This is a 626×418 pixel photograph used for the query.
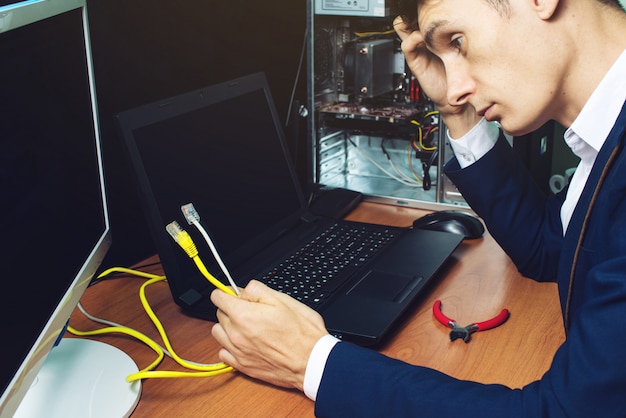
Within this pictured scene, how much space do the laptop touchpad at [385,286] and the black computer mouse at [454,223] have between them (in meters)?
0.27

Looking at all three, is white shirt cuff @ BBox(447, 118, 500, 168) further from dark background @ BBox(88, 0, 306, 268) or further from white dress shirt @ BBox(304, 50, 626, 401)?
dark background @ BBox(88, 0, 306, 268)

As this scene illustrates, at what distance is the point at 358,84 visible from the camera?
157 centimetres

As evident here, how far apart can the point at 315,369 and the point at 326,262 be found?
1.18 feet

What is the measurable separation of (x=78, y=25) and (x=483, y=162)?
0.70 m

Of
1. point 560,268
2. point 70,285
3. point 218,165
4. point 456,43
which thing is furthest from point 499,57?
point 70,285

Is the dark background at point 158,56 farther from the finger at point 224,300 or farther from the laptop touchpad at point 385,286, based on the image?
the laptop touchpad at point 385,286

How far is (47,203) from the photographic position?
760 mm

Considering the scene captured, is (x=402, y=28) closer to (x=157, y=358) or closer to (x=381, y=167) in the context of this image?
(x=381, y=167)

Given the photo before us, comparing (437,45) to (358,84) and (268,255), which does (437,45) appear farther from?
(358,84)

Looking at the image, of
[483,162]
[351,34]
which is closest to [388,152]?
[351,34]

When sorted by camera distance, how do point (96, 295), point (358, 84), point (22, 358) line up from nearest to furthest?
point (22, 358), point (96, 295), point (358, 84)

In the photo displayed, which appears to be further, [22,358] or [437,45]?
[437,45]

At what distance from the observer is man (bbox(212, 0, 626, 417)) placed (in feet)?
2.26

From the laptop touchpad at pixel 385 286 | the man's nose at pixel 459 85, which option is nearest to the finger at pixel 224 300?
the laptop touchpad at pixel 385 286
